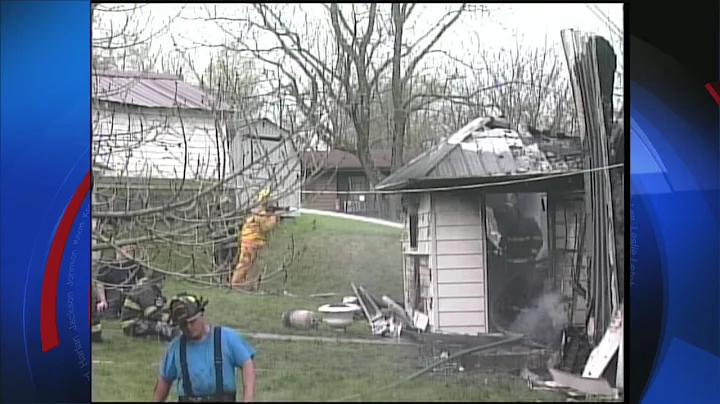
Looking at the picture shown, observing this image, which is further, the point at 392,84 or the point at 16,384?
the point at 392,84

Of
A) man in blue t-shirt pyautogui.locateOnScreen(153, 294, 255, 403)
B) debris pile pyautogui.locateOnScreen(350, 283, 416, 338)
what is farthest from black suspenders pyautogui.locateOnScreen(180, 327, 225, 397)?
debris pile pyautogui.locateOnScreen(350, 283, 416, 338)

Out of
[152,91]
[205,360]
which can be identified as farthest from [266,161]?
[205,360]


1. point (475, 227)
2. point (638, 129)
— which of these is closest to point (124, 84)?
point (475, 227)

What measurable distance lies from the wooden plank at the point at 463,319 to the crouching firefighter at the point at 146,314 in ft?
2.53

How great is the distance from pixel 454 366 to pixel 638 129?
83 cm

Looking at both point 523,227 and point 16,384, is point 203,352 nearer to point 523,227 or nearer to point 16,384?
point 16,384

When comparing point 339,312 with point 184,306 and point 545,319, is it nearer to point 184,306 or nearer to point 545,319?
point 184,306

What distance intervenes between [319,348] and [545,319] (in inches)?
25.7

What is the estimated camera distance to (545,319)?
1.94 metres

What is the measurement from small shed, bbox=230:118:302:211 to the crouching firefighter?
1.16 ft

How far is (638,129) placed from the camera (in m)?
1.85

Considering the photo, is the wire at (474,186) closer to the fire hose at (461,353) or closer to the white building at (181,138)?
the white building at (181,138)

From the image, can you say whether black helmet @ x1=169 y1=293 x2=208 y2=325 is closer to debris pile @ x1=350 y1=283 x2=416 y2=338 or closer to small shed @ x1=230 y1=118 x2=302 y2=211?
small shed @ x1=230 y1=118 x2=302 y2=211

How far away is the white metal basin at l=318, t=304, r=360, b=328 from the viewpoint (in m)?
1.94
